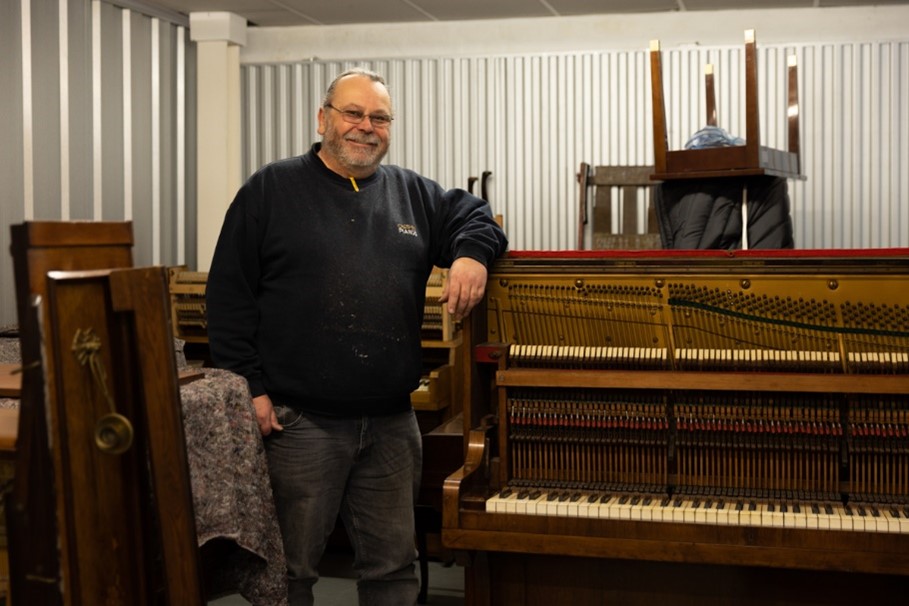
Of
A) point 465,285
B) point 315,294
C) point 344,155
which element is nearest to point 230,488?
point 315,294

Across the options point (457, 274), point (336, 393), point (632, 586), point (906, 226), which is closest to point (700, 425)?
point (632, 586)

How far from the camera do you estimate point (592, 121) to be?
6.43 metres

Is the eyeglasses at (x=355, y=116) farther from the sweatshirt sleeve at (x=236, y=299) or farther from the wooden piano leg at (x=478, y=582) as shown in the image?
the wooden piano leg at (x=478, y=582)

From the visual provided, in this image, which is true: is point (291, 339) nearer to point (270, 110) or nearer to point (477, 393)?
point (477, 393)

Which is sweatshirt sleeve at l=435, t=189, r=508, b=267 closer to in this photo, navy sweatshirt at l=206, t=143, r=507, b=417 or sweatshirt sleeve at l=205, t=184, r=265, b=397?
navy sweatshirt at l=206, t=143, r=507, b=417

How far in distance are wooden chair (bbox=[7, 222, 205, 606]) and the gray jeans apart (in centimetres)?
105

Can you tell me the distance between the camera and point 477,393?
3006 millimetres

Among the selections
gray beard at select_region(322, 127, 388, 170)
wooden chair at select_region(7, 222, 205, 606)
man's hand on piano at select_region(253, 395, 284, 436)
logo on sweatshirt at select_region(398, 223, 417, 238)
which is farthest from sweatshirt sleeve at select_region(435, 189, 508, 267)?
wooden chair at select_region(7, 222, 205, 606)

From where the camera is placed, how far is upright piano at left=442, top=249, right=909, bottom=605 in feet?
8.84

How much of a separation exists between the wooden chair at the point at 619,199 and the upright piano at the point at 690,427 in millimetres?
3160

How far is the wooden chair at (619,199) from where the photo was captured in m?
6.14

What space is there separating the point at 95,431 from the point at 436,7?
4987 mm

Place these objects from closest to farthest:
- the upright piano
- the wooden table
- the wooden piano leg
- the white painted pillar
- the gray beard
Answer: the wooden table → the upright piano → the gray beard → the wooden piano leg → the white painted pillar

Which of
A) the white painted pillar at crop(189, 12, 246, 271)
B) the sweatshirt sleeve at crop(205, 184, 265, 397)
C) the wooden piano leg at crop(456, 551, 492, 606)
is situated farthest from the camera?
the white painted pillar at crop(189, 12, 246, 271)
